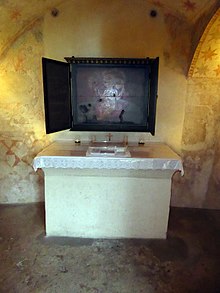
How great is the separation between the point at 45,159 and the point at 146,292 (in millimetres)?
1598

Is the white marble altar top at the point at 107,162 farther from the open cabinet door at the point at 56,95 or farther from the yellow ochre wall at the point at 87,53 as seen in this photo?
the yellow ochre wall at the point at 87,53

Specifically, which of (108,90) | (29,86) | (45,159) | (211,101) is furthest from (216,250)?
(29,86)

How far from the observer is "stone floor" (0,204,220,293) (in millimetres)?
2143

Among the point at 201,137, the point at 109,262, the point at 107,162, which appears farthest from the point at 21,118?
the point at 201,137

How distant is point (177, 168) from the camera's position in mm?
2594

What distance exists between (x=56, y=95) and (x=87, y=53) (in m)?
0.81

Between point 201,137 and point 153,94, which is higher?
point 153,94

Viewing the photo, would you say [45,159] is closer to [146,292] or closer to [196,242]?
[146,292]

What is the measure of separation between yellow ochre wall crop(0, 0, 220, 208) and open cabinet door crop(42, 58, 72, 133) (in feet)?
1.20

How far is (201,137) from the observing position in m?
3.48

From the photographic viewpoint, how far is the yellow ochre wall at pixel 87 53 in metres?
3.17

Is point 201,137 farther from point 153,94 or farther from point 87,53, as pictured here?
point 87,53

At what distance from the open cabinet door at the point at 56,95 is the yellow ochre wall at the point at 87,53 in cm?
37

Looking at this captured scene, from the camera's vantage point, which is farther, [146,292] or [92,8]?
[92,8]
